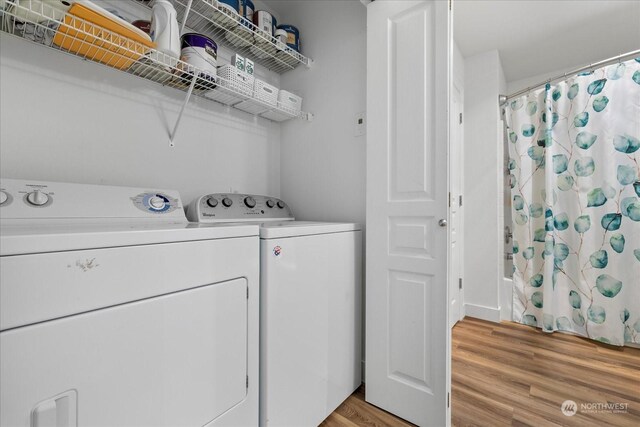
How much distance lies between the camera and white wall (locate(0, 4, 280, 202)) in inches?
41.6

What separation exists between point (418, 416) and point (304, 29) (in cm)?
241

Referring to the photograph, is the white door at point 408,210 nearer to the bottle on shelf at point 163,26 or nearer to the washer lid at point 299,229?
the washer lid at point 299,229

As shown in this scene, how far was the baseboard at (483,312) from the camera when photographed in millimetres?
2533

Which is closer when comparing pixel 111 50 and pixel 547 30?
pixel 111 50

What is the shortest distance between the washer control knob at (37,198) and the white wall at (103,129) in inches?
7.3

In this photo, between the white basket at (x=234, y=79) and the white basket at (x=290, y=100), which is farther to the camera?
the white basket at (x=290, y=100)

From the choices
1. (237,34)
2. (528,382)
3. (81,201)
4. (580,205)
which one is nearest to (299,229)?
(81,201)

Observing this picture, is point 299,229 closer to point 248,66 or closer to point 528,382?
point 248,66

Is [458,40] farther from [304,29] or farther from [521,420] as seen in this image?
[521,420]

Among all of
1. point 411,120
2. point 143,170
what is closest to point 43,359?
point 143,170

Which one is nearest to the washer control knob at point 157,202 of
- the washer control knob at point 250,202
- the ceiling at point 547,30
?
the washer control knob at point 250,202

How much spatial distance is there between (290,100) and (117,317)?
1.50 meters

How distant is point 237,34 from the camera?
155 cm

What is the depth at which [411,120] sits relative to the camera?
1349 mm
